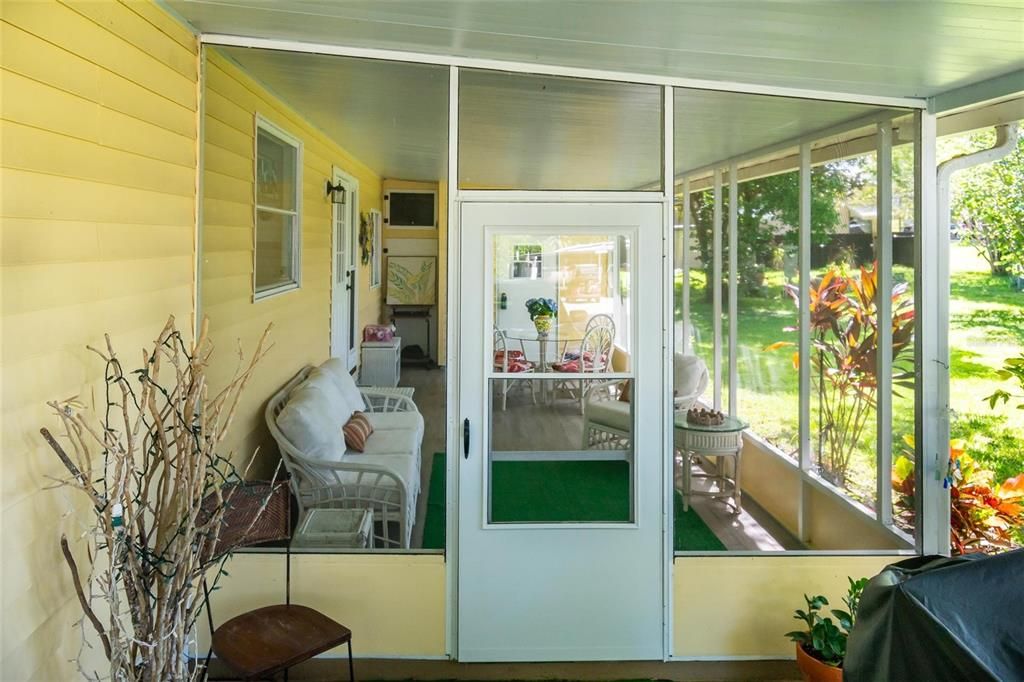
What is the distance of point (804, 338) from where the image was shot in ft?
11.3

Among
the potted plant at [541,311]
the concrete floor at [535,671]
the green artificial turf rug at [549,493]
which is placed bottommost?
the concrete floor at [535,671]

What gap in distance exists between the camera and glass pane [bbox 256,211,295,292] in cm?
323

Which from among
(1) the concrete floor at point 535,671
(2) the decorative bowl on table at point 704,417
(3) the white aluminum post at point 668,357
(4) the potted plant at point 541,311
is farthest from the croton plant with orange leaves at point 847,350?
(4) the potted plant at point 541,311

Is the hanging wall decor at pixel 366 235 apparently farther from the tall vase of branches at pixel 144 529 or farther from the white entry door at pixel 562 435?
the tall vase of branches at pixel 144 529

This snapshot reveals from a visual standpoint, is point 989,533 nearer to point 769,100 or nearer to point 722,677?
point 722,677

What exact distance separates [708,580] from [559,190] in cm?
178

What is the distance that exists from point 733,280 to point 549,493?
1.28m

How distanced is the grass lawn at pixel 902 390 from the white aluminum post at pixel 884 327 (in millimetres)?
37

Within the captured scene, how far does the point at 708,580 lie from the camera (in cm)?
313

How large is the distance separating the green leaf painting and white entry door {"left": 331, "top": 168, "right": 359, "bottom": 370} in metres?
0.22

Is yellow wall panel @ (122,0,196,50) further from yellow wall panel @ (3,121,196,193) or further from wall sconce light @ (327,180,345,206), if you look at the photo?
wall sconce light @ (327,180,345,206)

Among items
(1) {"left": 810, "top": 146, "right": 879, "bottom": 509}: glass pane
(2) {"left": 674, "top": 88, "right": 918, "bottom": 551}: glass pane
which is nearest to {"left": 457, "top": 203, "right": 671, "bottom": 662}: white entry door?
(2) {"left": 674, "top": 88, "right": 918, "bottom": 551}: glass pane

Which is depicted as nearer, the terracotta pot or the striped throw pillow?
the terracotta pot

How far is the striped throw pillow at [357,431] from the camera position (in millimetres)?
3156
